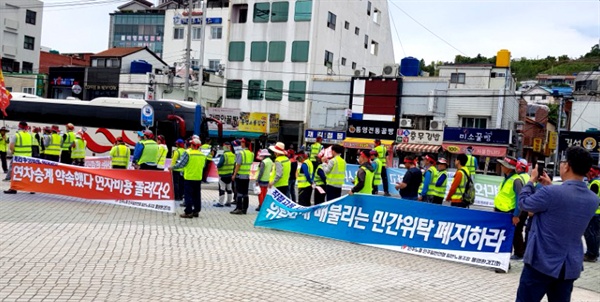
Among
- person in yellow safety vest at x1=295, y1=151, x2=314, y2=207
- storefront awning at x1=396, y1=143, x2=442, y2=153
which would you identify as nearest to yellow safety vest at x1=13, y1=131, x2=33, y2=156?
person in yellow safety vest at x1=295, y1=151, x2=314, y2=207

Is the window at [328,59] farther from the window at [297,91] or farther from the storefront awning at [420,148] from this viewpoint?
the storefront awning at [420,148]

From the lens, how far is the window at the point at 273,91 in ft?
157

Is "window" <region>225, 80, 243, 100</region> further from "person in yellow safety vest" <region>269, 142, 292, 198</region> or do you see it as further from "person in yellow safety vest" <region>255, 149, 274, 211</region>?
"person in yellow safety vest" <region>269, 142, 292, 198</region>

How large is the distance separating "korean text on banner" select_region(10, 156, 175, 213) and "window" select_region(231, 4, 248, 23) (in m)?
38.4

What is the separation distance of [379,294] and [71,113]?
27824 mm

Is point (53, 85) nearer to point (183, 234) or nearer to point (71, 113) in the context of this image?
point (71, 113)

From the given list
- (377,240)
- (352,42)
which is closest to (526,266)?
(377,240)

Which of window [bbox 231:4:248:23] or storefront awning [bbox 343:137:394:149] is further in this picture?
window [bbox 231:4:248:23]

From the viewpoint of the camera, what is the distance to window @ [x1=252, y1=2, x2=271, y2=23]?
1944 inches

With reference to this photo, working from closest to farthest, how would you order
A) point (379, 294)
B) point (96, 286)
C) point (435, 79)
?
point (96, 286) → point (379, 294) → point (435, 79)

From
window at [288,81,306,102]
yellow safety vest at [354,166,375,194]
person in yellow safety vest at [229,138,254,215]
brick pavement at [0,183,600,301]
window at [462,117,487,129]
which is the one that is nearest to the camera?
brick pavement at [0,183,600,301]

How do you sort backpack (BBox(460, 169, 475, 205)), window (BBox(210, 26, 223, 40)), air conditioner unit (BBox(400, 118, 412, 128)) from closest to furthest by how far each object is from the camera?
1. backpack (BBox(460, 169, 475, 205))
2. air conditioner unit (BBox(400, 118, 412, 128))
3. window (BBox(210, 26, 223, 40))

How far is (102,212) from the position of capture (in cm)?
1270

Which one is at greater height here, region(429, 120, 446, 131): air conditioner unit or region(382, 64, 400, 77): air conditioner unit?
region(382, 64, 400, 77): air conditioner unit
